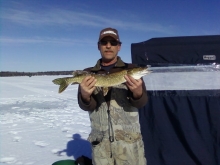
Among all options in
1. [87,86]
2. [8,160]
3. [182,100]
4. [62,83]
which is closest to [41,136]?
[8,160]

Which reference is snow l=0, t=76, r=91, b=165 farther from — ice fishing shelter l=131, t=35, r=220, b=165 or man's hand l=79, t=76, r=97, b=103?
man's hand l=79, t=76, r=97, b=103

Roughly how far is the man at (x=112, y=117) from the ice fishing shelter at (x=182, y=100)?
1.53 m

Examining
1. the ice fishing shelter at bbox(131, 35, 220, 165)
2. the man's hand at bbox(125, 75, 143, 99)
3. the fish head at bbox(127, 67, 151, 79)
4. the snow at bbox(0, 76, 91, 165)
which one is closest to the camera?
the man's hand at bbox(125, 75, 143, 99)

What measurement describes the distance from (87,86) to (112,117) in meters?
0.52

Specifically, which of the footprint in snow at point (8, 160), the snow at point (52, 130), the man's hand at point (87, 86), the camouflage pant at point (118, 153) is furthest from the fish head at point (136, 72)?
the footprint in snow at point (8, 160)

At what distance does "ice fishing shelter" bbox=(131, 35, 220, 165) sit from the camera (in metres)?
4.43

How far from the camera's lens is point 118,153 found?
10.2 ft

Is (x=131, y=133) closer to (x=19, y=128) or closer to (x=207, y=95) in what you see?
(x=207, y=95)

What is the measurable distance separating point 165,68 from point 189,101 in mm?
736

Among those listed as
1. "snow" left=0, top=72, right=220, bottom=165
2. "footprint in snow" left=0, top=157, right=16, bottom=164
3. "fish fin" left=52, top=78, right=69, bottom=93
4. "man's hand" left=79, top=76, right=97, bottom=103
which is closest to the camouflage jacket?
"man's hand" left=79, top=76, right=97, bottom=103

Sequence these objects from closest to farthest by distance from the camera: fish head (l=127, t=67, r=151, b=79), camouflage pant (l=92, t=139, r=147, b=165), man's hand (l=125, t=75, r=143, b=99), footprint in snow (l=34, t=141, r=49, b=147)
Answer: man's hand (l=125, t=75, r=143, b=99), fish head (l=127, t=67, r=151, b=79), camouflage pant (l=92, t=139, r=147, b=165), footprint in snow (l=34, t=141, r=49, b=147)

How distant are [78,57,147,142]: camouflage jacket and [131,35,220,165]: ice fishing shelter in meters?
1.54

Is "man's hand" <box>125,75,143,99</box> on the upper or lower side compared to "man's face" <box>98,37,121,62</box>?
lower

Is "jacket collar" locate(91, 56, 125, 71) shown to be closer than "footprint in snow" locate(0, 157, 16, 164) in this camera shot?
Yes
